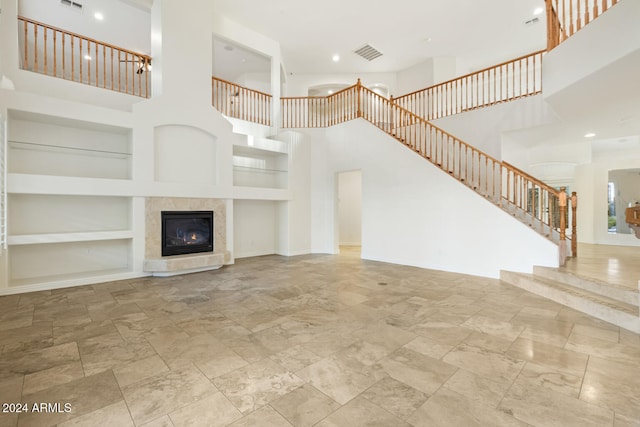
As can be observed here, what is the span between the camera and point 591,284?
370 centimetres

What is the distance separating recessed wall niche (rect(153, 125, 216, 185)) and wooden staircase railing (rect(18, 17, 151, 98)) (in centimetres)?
99

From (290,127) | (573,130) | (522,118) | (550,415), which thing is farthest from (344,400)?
(290,127)

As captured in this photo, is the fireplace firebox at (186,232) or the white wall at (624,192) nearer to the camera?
the fireplace firebox at (186,232)

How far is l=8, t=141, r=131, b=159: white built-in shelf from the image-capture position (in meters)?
4.56

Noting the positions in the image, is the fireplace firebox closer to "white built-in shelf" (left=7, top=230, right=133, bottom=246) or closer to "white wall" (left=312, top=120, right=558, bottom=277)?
"white built-in shelf" (left=7, top=230, right=133, bottom=246)

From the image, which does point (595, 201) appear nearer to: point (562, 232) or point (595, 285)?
point (562, 232)

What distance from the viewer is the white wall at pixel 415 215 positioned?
195 inches

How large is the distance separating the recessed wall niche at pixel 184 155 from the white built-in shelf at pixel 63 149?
0.67 meters

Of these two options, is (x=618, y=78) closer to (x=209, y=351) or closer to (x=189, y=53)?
(x=209, y=351)

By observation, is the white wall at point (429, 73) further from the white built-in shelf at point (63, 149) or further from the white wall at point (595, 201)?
the white built-in shelf at point (63, 149)

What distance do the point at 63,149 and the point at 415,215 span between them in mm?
6931

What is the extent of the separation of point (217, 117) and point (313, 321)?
5.05 m

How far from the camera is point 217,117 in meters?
6.16

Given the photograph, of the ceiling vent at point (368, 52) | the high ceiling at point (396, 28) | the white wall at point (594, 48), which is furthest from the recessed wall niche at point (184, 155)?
the white wall at point (594, 48)
